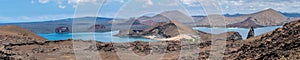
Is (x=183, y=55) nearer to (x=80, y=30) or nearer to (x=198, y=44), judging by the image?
(x=198, y=44)

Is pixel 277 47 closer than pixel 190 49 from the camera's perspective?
Yes

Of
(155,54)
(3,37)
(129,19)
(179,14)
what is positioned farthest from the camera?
(3,37)

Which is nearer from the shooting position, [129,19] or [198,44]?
[129,19]

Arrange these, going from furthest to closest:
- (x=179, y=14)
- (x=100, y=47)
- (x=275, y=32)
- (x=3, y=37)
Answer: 1. (x=3, y=37)
2. (x=100, y=47)
3. (x=275, y=32)
4. (x=179, y=14)

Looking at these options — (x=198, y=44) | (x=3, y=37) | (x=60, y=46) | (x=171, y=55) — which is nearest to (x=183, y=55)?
(x=171, y=55)

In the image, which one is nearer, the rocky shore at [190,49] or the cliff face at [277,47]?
the cliff face at [277,47]

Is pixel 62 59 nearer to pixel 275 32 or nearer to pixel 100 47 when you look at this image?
pixel 100 47

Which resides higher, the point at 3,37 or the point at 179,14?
the point at 179,14

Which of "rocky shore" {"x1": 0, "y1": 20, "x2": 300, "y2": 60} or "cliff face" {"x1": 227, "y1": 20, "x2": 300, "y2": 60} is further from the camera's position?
"rocky shore" {"x1": 0, "y1": 20, "x2": 300, "y2": 60}

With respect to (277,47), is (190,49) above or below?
below

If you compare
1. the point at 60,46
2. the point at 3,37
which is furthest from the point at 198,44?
the point at 3,37
